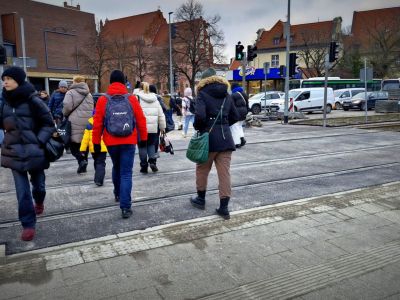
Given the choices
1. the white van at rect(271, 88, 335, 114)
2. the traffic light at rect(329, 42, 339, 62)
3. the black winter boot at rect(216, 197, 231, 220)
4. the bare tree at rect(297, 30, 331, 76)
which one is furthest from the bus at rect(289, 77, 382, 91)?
the black winter boot at rect(216, 197, 231, 220)

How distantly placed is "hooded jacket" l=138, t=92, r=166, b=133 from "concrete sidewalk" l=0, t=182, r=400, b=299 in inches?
115

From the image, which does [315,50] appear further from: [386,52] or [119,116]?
[119,116]

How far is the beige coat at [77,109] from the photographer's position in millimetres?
7168

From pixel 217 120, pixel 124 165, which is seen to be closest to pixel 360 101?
pixel 217 120

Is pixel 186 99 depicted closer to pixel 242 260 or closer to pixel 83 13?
pixel 242 260

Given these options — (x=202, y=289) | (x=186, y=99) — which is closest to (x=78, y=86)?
(x=202, y=289)

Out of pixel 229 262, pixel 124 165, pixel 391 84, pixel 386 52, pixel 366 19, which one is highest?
pixel 366 19

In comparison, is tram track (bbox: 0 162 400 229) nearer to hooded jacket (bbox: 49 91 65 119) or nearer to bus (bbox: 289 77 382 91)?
hooded jacket (bbox: 49 91 65 119)

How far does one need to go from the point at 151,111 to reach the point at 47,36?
162 ft

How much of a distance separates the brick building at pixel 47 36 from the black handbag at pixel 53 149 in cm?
4525

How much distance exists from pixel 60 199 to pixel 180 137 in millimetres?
8754

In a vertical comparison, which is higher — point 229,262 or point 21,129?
point 21,129

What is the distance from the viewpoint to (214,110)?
500cm

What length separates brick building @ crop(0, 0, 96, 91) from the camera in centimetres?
4650
